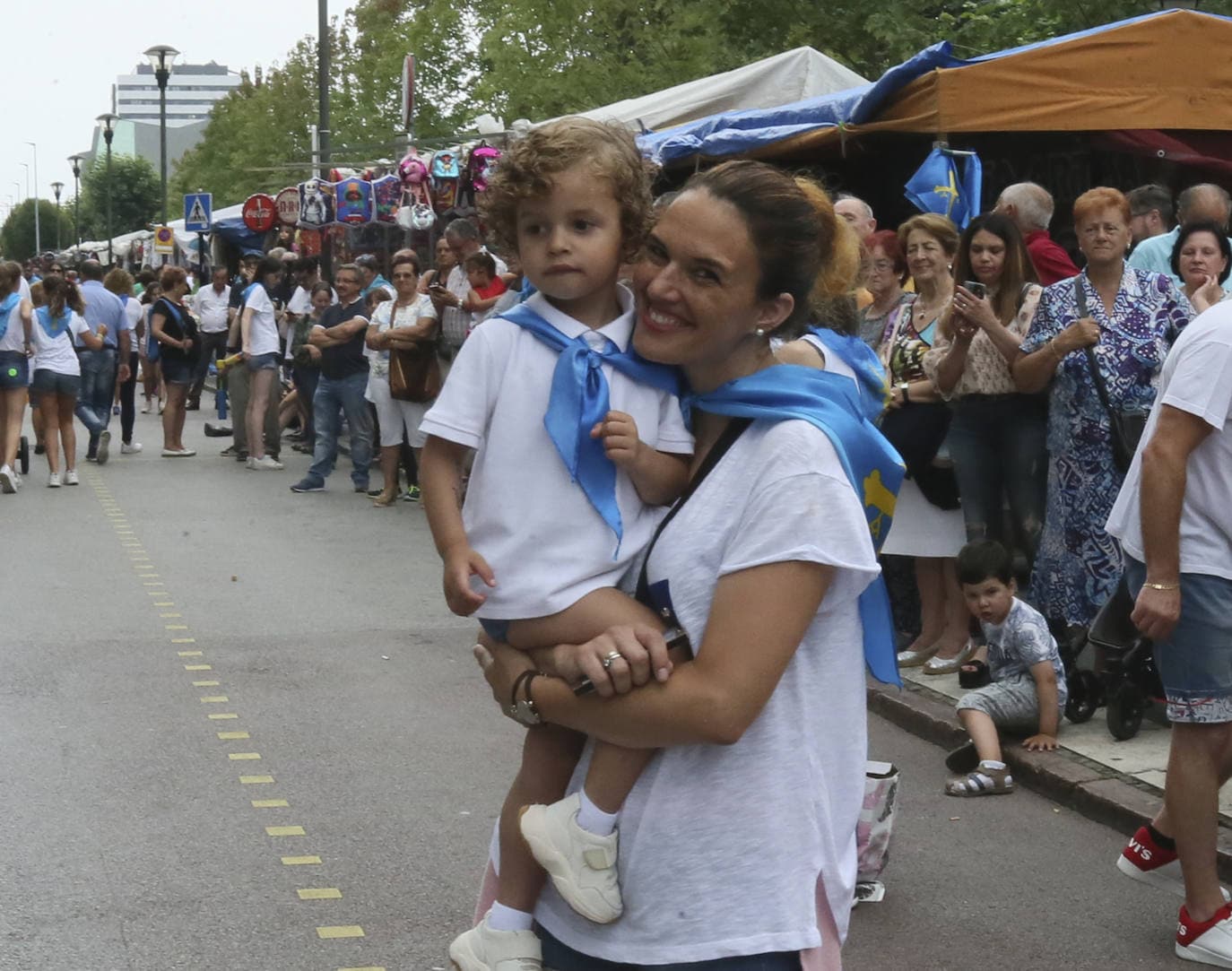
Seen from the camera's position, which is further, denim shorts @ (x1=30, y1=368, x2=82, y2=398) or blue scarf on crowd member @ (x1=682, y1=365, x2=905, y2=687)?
denim shorts @ (x1=30, y1=368, x2=82, y2=398)

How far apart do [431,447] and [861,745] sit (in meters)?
0.74

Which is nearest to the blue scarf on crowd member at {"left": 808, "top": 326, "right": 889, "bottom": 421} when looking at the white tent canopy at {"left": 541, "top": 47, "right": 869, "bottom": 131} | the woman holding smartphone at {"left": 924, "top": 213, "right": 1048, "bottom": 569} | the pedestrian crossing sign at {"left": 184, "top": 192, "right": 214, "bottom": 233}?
the woman holding smartphone at {"left": 924, "top": 213, "right": 1048, "bottom": 569}

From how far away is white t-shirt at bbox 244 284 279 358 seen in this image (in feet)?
60.7

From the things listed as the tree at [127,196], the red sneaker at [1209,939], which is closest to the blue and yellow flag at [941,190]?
the red sneaker at [1209,939]

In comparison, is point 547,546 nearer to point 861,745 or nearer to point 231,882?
point 861,745

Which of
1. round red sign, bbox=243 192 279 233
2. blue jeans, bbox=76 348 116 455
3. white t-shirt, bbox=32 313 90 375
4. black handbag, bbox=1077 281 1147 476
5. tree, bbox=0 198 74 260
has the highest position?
black handbag, bbox=1077 281 1147 476

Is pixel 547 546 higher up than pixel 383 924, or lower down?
higher up

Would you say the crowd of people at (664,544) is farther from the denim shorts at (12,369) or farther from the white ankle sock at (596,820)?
the denim shorts at (12,369)

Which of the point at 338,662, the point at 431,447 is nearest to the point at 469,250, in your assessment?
the point at 338,662

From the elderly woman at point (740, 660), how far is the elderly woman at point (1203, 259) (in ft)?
17.4

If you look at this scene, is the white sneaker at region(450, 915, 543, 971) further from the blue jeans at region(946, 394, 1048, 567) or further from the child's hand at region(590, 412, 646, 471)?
the blue jeans at region(946, 394, 1048, 567)

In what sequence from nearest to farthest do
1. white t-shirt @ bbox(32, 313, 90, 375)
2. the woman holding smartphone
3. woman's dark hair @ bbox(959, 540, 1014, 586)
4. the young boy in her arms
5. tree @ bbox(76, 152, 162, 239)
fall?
the young boy in her arms < woman's dark hair @ bbox(959, 540, 1014, 586) < the woman holding smartphone < white t-shirt @ bbox(32, 313, 90, 375) < tree @ bbox(76, 152, 162, 239)

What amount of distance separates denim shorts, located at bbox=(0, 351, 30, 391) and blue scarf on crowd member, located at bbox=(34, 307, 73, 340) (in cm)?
37

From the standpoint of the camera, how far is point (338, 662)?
9180 millimetres
